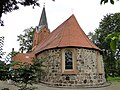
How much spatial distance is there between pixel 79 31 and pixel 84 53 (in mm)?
2786

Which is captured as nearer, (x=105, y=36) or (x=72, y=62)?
(x=72, y=62)

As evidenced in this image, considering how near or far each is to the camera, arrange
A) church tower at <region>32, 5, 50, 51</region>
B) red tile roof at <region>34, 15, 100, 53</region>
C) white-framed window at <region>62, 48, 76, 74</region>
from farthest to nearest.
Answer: church tower at <region>32, 5, 50, 51</region>
red tile roof at <region>34, 15, 100, 53</region>
white-framed window at <region>62, 48, 76, 74</region>

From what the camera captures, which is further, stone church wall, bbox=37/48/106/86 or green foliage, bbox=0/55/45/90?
stone church wall, bbox=37/48/106/86

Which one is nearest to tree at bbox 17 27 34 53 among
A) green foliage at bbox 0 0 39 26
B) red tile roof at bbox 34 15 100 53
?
red tile roof at bbox 34 15 100 53

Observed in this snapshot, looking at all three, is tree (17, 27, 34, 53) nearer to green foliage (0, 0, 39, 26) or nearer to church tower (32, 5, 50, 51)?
church tower (32, 5, 50, 51)

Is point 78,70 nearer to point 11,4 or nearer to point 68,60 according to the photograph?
point 68,60

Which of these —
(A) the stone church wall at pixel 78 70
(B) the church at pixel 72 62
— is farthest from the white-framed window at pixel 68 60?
(A) the stone church wall at pixel 78 70

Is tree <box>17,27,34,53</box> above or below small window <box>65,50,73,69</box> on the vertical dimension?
above

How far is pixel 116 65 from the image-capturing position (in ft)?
115

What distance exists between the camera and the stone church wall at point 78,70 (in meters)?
17.2

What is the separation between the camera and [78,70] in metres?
17.5

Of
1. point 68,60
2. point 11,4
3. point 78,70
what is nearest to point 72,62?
point 68,60

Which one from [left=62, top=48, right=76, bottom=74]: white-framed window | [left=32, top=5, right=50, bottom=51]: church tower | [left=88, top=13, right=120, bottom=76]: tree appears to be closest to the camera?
[left=62, top=48, right=76, bottom=74]: white-framed window

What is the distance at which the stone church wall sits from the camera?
677 inches
